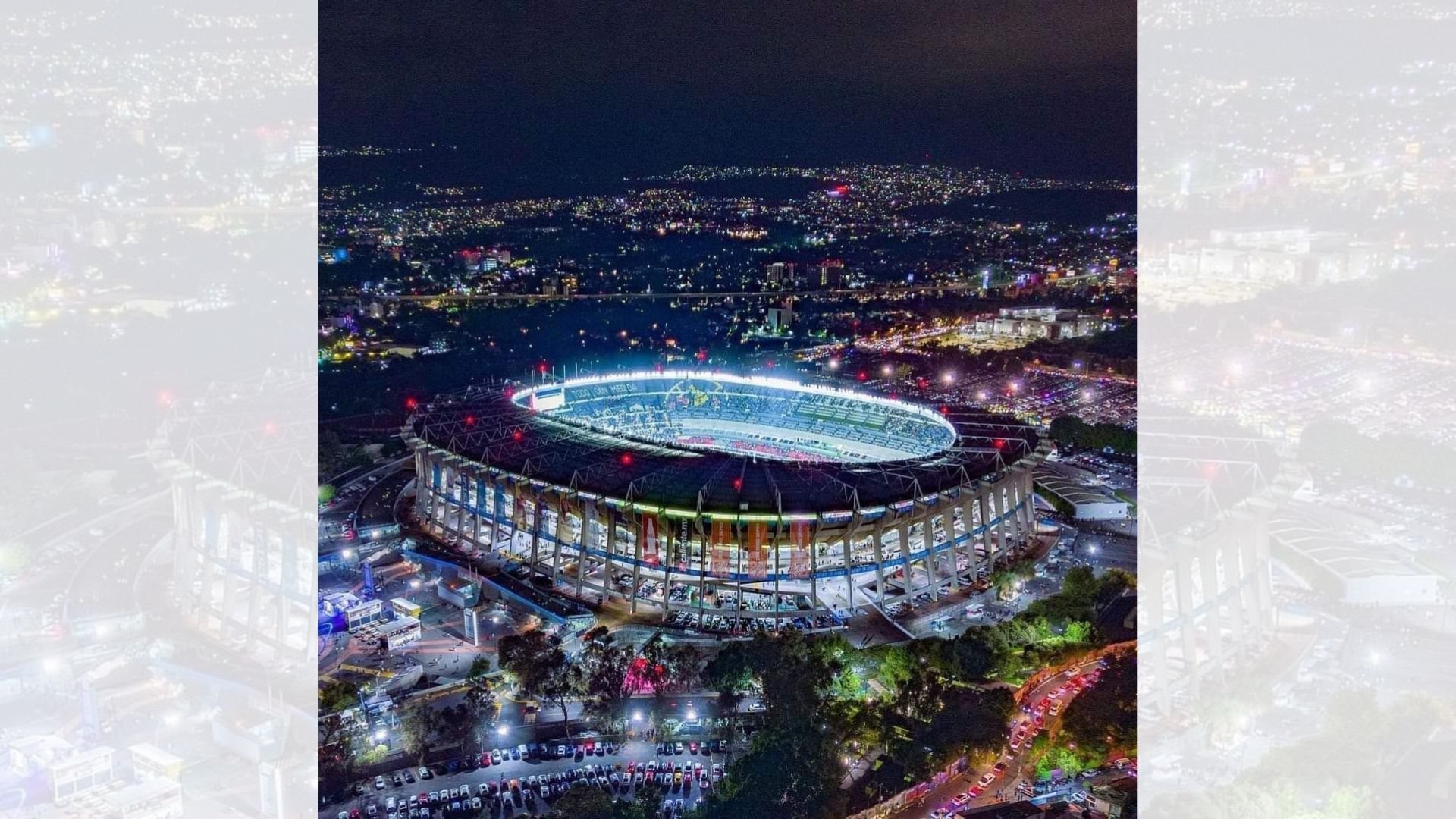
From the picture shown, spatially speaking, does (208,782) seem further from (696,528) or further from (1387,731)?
(1387,731)

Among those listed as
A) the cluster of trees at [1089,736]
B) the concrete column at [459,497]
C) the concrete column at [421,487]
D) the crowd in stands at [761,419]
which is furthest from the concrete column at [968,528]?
the concrete column at [421,487]

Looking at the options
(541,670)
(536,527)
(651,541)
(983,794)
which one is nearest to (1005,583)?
(983,794)

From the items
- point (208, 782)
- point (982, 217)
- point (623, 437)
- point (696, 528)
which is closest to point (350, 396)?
point (623, 437)

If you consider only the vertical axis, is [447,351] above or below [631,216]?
below

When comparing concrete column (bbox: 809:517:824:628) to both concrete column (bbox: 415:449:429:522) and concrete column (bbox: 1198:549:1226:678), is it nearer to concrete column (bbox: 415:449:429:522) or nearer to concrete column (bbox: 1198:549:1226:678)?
concrete column (bbox: 1198:549:1226:678)

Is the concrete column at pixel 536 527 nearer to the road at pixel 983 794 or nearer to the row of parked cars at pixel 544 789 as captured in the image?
the row of parked cars at pixel 544 789

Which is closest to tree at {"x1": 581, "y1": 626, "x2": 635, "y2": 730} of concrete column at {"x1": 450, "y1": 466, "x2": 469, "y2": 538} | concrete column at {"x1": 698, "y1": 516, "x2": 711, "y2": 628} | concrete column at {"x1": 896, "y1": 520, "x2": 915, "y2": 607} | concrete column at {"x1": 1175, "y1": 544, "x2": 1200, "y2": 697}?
concrete column at {"x1": 698, "y1": 516, "x2": 711, "y2": 628}

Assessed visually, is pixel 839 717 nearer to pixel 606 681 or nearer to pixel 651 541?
pixel 606 681
